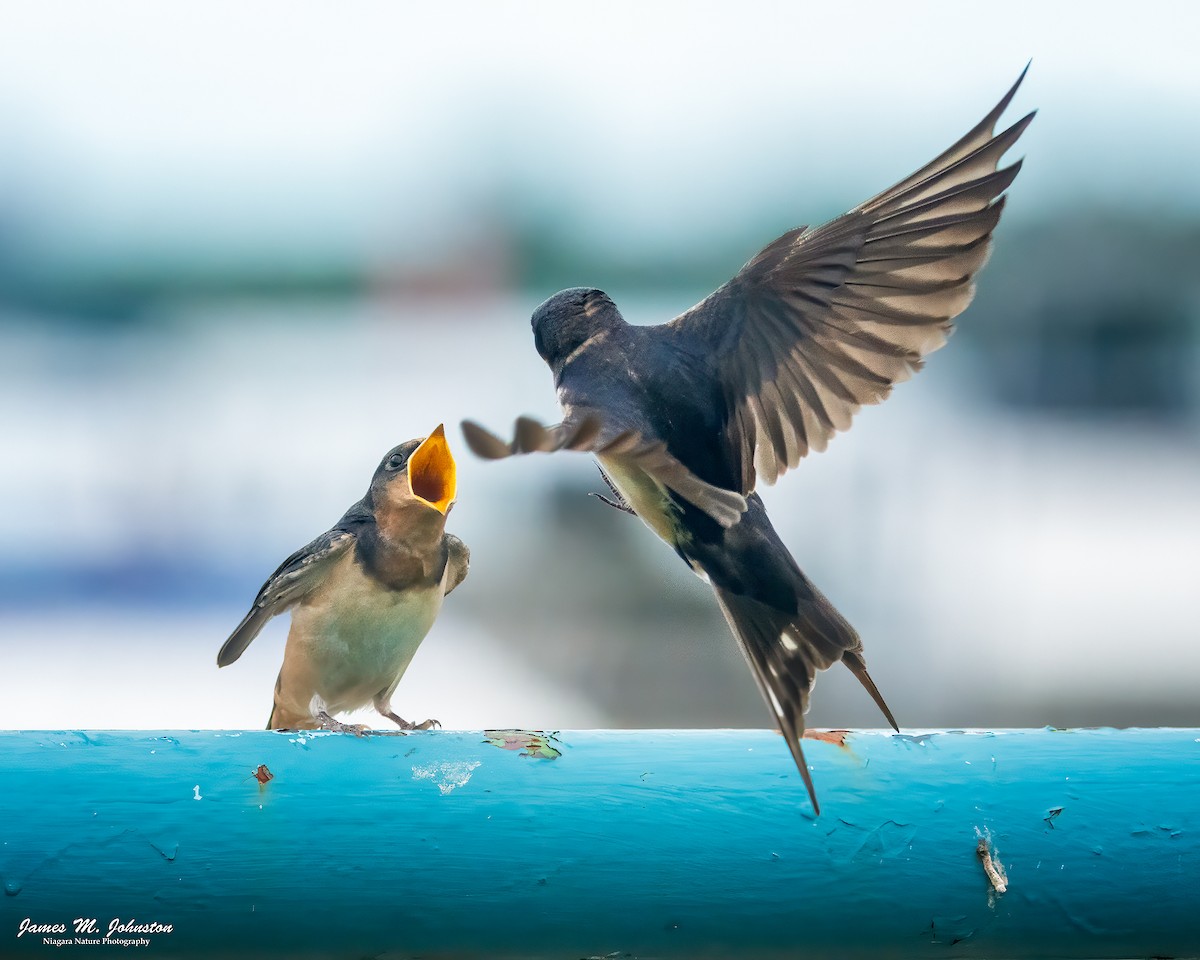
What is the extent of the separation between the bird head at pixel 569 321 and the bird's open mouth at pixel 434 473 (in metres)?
0.60

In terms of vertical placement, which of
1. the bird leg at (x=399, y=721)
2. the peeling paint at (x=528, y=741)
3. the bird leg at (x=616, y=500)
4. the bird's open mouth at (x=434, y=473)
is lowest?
the bird leg at (x=399, y=721)

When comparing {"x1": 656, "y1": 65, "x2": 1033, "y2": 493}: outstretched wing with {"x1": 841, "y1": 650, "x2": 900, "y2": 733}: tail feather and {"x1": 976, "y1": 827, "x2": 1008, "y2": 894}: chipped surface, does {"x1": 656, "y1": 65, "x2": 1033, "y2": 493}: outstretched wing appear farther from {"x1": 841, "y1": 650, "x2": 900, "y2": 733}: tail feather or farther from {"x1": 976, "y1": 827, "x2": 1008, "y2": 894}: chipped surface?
{"x1": 976, "y1": 827, "x2": 1008, "y2": 894}: chipped surface

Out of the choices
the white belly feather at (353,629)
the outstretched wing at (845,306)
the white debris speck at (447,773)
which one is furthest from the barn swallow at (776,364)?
the white belly feather at (353,629)

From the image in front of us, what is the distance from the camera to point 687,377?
2.04 metres

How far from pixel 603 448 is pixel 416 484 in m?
1.37

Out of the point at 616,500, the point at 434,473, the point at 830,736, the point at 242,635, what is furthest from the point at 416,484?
the point at 830,736

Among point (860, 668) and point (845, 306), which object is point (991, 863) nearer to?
point (860, 668)

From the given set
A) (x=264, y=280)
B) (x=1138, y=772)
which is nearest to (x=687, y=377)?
(x=1138, y=772)

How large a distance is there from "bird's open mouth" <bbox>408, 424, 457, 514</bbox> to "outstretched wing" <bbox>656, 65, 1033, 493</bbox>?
76 cm

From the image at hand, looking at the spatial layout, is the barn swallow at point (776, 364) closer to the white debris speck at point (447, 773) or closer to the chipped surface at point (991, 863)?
the chipped surface at point (991, 863)

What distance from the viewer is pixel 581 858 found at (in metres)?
1.63

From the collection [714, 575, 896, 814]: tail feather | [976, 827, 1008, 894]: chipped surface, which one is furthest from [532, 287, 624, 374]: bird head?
[976, 827, 1008, 894]: chipped surface

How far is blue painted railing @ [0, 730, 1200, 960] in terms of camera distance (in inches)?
63.5

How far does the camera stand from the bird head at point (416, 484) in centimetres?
266
